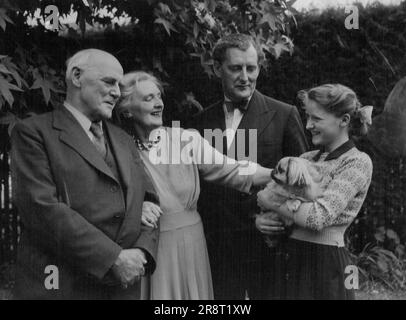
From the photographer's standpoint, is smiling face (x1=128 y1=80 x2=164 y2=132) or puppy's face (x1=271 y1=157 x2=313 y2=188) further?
smiling face (x1=128 y1=80 x2=164 y2=132)

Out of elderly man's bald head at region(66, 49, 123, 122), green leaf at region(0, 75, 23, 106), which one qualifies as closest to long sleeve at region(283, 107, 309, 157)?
elderly man's bald head at region(66, 49, 123, 122)

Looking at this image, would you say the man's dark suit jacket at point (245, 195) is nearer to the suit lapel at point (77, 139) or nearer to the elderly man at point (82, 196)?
the elderly man at point (82, 196)

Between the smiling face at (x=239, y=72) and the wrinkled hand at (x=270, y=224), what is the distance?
0.61 meters

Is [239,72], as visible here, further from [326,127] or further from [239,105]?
[326,127]

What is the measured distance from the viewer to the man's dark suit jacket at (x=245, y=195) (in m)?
3.03

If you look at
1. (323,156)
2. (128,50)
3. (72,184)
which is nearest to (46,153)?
(72,184)

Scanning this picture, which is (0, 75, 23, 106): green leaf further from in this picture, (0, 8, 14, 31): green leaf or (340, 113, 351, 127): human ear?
(340, 113, 351, 127): human ear

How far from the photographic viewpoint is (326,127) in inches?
112

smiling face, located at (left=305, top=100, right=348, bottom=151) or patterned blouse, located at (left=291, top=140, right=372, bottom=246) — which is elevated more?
smiling face, located at (left=305, top=100, right=348, bottom=151)

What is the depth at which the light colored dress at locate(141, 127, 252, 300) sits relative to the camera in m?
2.90

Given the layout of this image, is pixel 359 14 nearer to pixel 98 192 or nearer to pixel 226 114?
pixel 226 114

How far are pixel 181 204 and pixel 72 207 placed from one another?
0.52 meters

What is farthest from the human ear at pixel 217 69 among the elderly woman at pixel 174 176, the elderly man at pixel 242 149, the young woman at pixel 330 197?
the young woman at pixel 330 197

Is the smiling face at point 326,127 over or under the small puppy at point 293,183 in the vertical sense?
over
